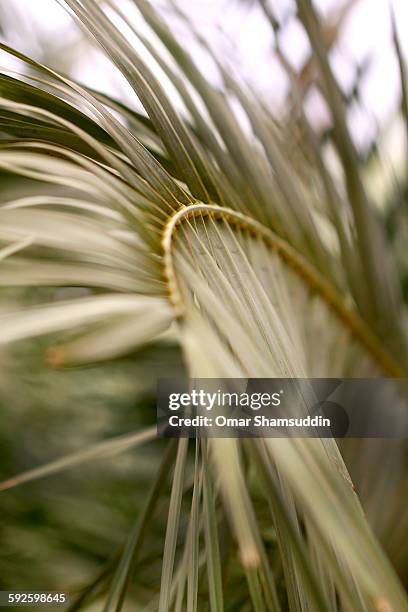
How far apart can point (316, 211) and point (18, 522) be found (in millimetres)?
342

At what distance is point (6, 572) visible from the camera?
17.3 inches

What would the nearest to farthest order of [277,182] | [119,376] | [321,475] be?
[321,475], [277,182], [119,376]

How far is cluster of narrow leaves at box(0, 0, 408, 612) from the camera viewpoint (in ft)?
0.53

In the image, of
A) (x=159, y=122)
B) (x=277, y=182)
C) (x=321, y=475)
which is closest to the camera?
(x=321, y=475)

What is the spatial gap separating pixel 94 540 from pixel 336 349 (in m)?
0.24

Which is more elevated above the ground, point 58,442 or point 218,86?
point 218,86

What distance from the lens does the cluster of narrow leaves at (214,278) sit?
16 cm

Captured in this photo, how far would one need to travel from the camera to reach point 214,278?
0.22 metres

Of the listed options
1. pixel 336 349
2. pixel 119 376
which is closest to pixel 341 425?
pixel 336 349

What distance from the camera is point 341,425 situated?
35cm

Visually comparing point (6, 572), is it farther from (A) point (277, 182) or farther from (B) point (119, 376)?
(A) point (277, 182)

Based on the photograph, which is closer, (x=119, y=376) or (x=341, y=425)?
(x=341, y=425)

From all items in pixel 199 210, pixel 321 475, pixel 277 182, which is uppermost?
pixel 277 182

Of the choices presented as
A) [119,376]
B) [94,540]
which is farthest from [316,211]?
[94,540]
